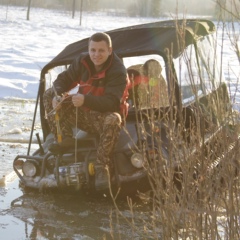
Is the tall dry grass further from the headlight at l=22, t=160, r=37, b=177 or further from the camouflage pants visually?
the headlight at l=22, t=160, r=37, b=177

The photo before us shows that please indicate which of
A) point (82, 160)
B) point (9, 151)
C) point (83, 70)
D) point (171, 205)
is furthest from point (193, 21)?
point (171, 205)

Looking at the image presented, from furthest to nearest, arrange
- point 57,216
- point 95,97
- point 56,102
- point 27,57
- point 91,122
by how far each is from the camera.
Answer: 1. point 27,57
2. point 91,122
3. point 56,102
4. point 95,97
5. point 57,216

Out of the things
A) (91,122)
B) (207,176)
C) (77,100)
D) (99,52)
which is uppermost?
(99,52)

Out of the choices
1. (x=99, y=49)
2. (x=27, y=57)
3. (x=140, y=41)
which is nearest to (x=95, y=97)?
(x=99, y=49)

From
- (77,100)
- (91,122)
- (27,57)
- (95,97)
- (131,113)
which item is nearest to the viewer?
(77,100)

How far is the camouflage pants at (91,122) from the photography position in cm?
817

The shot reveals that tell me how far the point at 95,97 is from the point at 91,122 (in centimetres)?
48

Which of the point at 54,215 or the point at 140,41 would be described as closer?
the point at 54,215

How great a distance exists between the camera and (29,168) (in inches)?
340

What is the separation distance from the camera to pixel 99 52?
8.38 m

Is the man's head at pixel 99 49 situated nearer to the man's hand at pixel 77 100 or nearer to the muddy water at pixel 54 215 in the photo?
the man's hand at pixel 77 100

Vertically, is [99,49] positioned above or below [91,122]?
above

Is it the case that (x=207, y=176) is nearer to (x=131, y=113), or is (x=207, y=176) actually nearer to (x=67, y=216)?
(x=67, y=216)

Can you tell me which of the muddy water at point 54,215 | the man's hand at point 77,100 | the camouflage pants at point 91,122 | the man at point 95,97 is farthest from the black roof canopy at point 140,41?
the muddy water at point 54,215
